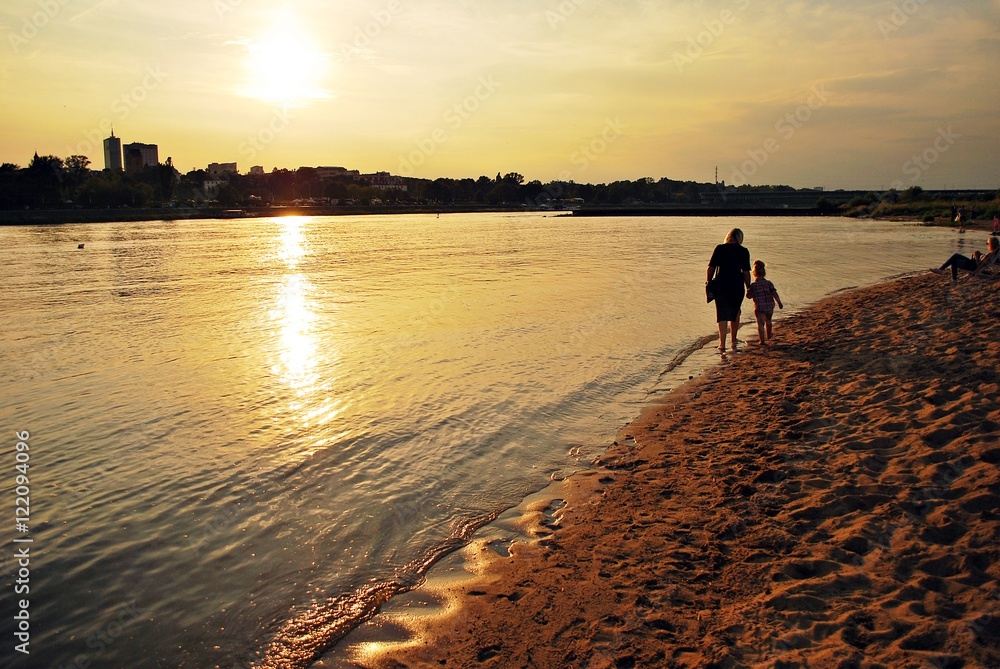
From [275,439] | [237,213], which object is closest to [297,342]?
[275,439]

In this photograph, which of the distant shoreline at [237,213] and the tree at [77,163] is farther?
the tree at [77,163]

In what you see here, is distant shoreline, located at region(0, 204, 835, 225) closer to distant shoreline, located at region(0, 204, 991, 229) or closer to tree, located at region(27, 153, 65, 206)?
distant shoreline, located at region(0, 204, 991, 229)

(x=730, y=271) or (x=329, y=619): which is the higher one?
(x=730, y=271)

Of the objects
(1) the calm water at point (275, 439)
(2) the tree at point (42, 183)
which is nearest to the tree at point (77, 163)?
(2) the tree at point (42, 183)

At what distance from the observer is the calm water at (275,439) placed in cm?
481

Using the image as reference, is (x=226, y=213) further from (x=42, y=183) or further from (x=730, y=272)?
(x=730, y=272)

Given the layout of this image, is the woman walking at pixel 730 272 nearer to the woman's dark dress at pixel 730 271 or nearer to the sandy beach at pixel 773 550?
the woman's dark dress at pixel 730 271

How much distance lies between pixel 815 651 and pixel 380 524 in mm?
3823

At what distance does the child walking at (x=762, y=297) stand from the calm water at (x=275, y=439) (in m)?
1.99

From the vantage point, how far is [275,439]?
823 cm

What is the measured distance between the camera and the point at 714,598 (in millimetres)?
4258

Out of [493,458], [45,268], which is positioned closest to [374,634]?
[493,458]

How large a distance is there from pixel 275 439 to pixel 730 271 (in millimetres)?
8361

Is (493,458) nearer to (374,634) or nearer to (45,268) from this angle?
(374,634)
